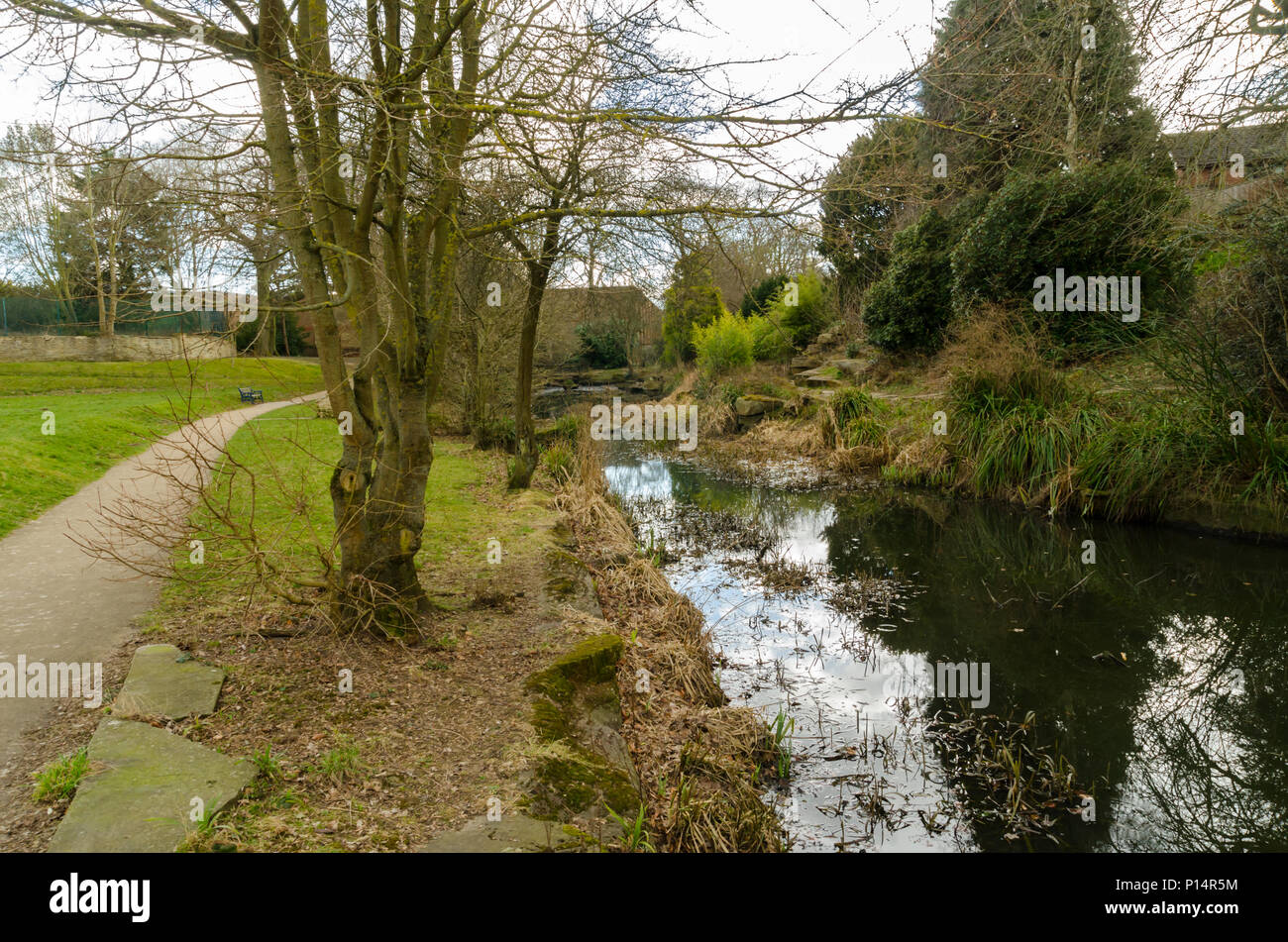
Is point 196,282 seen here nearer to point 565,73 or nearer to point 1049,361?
point 565,73

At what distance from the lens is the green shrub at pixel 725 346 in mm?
24266

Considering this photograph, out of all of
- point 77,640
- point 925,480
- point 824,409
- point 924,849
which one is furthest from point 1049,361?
point 77,640

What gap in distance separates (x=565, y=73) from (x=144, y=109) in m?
2.10

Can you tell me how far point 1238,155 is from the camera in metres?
7.41

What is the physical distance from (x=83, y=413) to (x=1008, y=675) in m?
15.5

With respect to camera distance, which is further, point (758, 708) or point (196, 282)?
point (758, 708)

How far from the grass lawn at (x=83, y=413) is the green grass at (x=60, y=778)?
58.4 inches

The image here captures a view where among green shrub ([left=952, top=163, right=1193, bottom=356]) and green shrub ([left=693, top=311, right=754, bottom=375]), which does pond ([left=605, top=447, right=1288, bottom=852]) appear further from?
green shrub ([left=693, top=311, right=754, bottom=375])

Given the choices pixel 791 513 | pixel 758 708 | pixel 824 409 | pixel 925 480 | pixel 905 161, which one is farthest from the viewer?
pixel 824 409

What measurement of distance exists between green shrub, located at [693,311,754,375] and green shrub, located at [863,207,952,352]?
21.1ft

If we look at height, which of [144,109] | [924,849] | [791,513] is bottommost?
[924,849]

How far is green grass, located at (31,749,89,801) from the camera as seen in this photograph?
289cm

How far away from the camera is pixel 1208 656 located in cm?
593

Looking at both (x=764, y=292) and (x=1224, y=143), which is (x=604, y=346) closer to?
(x=764, y=292)
